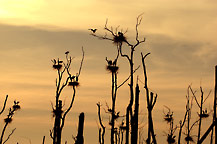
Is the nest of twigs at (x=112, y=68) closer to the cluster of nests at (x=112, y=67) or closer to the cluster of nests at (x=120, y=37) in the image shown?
the cluster of nests at (x=112, y=67)

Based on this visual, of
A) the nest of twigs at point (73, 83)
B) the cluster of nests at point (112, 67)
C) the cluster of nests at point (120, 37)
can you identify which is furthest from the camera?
the nest of twigs at point (73, 83)

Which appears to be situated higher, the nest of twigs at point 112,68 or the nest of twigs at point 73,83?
the nest of twigs at point 112,68

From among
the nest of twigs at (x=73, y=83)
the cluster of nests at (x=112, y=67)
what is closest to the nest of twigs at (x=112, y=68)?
the cluster of nests at (x=112, y=67)

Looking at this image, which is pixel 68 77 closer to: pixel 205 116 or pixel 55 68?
pixel 55 68

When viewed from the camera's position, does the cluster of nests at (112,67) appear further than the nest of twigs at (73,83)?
No

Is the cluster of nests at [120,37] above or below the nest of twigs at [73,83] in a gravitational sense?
above

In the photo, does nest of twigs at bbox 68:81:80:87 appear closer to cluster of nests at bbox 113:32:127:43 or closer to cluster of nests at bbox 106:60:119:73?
cluster of nests at bbox 106:60:119:73

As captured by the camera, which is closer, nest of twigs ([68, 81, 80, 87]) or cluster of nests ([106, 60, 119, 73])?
cluster of nests ([106, 60, 119, 73])

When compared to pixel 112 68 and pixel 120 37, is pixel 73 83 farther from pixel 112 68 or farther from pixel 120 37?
pixel 120 37

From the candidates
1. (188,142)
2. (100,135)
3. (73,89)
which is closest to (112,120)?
(100,135)

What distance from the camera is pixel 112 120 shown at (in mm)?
30516

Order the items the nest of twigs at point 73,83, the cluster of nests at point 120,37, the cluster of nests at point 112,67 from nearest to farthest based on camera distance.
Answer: the cluster of nests at point 120,37
the cluster of nests at point 112,67
the nest of twigs at point 73,83

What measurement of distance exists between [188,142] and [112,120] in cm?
615

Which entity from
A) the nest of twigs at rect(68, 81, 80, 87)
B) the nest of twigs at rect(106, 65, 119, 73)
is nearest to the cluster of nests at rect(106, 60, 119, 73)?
the nest of twigs at rect(106, 65, 119, 73)
